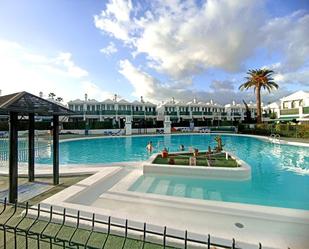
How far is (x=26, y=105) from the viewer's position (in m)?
6.09

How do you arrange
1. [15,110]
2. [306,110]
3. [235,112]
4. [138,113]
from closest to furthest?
1. [15,110]
2. [306,110]
3. [138,113]
4. [235,112]

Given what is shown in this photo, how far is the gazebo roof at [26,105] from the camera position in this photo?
218 inches

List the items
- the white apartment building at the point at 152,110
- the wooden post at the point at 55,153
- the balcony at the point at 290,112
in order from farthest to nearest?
the white apartment building at the point at 152,110 → the balcony at the point at 290,112 → the wooden post at the point at 55,153

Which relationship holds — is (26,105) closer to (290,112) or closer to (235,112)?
(290,112)

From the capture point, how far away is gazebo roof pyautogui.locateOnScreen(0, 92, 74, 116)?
18.2ft

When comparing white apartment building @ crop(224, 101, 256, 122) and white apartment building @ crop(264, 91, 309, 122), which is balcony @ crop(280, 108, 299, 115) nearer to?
white apartment building @ crop(264, 91, 309, 122)

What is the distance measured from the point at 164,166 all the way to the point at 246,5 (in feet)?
22.9

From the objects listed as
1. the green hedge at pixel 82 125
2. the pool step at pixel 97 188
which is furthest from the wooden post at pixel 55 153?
the green hedge at pixel 82 125

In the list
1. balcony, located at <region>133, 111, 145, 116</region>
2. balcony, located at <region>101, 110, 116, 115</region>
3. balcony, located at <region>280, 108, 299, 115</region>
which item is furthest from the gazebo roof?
balcony, located at <region>280, 108, 299, 115</region>

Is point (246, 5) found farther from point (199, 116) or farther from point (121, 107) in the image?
point (199, 116)

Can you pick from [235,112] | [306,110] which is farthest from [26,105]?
[235,112]

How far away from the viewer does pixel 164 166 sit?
10.3 m

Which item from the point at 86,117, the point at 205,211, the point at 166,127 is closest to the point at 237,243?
the point at 205,211

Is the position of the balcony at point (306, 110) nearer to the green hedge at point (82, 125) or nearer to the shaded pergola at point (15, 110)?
the green hedge at point (82, 125)
